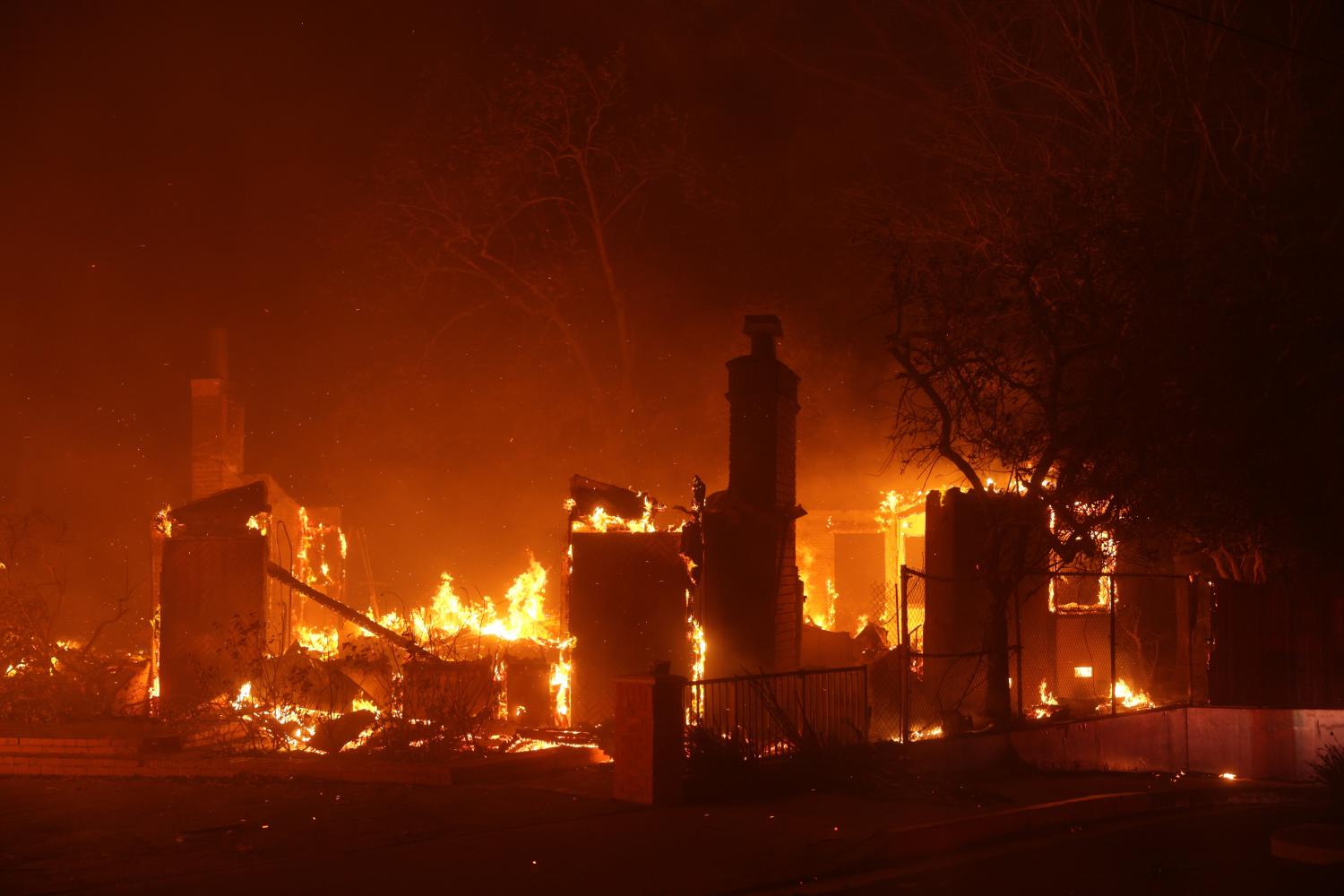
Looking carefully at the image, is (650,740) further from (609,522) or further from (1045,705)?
(1045,705)

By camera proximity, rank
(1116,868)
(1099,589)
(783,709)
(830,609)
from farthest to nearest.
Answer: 1. (830,609)
2. (1099,589)
3. (783,709)
4. (1116,868)

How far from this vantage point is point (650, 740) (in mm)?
9688

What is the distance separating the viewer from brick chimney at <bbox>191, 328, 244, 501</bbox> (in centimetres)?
2184

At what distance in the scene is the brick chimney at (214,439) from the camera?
71.7 feet

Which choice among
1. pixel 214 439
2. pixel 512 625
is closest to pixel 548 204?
pixel 214 439

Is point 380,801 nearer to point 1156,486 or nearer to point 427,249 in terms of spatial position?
point 1156,486

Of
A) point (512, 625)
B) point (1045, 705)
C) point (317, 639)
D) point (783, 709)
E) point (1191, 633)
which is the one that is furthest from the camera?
point (512, 625)

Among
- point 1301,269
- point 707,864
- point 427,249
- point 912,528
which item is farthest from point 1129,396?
point 427,249

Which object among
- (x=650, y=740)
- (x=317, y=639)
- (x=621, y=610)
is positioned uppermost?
(x=621, y=610)

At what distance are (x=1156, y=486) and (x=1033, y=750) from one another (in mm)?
3319

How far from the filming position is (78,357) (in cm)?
2614

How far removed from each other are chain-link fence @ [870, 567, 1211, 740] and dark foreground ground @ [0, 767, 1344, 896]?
279 centimetres

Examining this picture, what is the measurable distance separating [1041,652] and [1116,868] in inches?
313

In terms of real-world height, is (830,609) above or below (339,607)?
below
